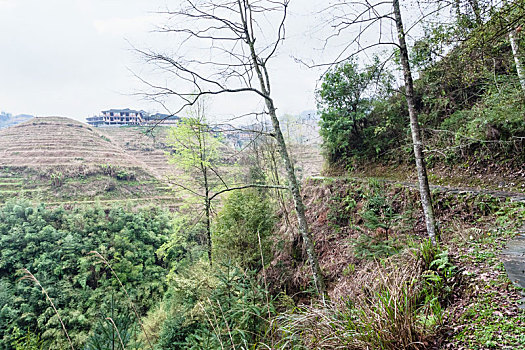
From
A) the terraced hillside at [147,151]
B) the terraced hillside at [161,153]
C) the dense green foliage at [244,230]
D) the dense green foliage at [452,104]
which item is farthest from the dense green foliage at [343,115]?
the terraced hillside at [147,151]

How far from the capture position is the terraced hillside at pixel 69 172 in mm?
28266

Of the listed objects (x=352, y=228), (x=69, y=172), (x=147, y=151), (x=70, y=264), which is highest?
(x=147, y=151)

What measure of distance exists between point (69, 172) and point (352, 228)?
39.7m

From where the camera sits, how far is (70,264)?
17.1 meters

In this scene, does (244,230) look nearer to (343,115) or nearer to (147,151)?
(343,115)

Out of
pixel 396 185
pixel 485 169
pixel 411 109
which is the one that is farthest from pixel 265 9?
pixel 485 169

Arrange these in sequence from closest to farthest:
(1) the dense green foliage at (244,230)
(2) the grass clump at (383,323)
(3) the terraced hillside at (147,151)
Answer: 1. (2) the grass clump at (383,323)
2. (1) the dense green foliage at (244,230)
3. (3) the terraced hillside at (147,151)

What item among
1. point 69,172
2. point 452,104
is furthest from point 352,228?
point 69,172

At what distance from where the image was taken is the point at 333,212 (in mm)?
7477

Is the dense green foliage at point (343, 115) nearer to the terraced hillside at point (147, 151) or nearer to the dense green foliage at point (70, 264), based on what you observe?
the dense green foliage at point (70, 264)

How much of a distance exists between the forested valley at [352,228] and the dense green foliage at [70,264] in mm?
155

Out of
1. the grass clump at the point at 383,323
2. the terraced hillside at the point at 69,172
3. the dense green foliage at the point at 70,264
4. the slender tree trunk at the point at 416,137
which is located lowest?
the dense green foliage at the point at 70,264

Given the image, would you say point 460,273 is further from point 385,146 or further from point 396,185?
point 385,146

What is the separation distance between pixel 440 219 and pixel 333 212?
3.20 meters
